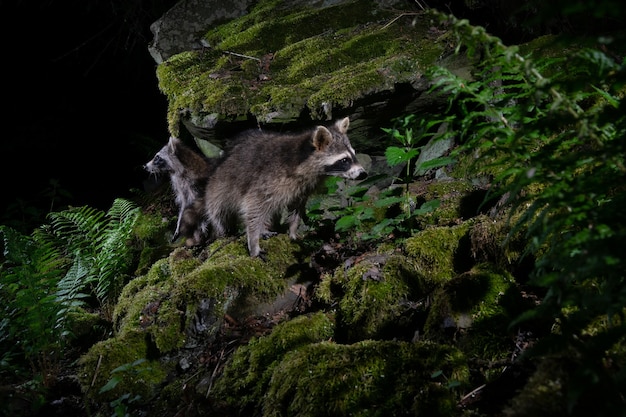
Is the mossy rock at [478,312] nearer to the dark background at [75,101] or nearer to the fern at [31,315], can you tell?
the fern at [31,315]

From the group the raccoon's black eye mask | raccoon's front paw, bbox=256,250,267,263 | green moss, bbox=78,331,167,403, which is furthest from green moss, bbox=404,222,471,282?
green moss, bbox=78,331,167,403

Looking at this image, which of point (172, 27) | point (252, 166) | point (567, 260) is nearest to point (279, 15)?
point (172, 27)

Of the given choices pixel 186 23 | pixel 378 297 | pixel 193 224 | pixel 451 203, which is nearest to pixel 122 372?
pixel 378 297

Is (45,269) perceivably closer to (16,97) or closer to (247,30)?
(247,30)

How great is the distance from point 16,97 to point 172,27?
4960 mm

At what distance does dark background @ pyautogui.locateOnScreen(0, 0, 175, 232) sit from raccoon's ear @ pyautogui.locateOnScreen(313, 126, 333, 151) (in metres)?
6.44

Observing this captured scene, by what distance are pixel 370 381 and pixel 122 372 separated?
93.2 inches

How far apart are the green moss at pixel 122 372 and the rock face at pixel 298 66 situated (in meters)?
3.10

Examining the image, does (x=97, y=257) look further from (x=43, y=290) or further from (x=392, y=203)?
(x=392, y=203)

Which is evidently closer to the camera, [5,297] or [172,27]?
[5,297]

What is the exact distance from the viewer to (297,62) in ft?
22.7

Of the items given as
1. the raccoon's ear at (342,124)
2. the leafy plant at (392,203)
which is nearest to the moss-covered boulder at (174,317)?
the leafy plant at (392,203)

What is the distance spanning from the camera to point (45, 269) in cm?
503

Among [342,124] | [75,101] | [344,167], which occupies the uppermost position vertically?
[75,101]
